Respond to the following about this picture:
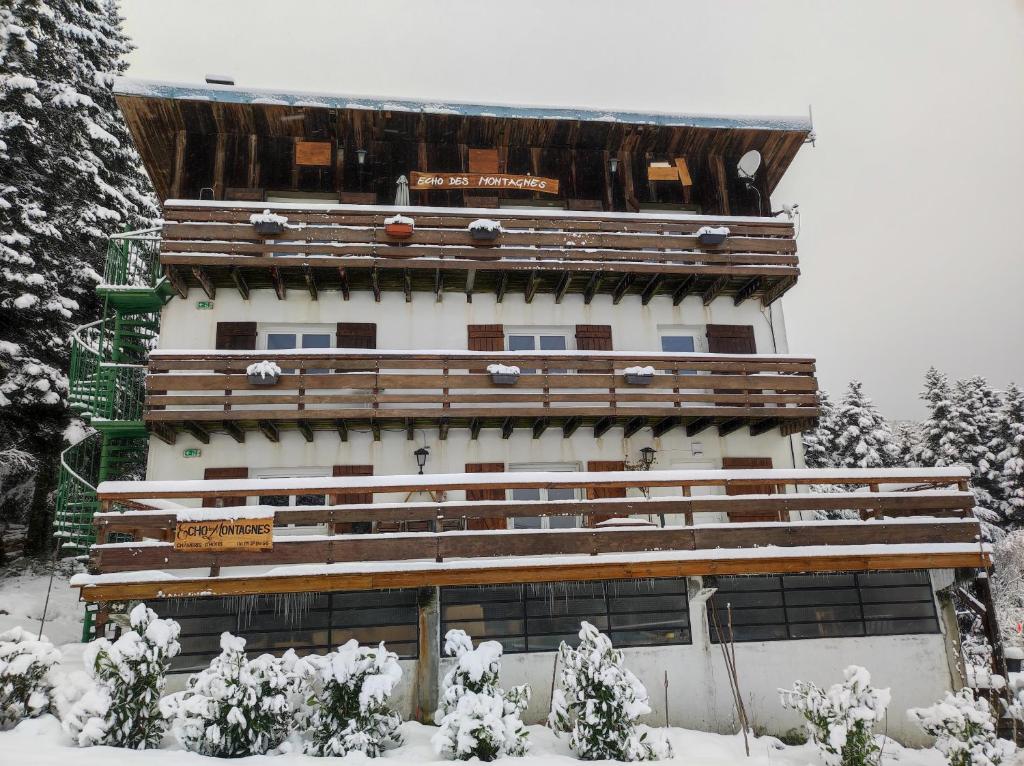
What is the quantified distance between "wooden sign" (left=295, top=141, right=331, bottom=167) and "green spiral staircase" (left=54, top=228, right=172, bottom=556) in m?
3.62

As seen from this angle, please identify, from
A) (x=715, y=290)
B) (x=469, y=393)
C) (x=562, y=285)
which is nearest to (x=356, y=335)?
(x=469, y=393)

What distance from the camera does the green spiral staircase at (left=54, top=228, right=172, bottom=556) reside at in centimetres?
1509

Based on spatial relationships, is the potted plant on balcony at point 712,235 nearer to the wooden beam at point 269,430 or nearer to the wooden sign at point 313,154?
the wooden sign at point 313,154

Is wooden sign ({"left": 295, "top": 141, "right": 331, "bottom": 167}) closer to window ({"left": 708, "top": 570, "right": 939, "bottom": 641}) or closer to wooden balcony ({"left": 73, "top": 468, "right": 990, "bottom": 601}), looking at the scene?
wooden balcony ({"left": 73, "top": 468, "right": 990, "bottom": 601})

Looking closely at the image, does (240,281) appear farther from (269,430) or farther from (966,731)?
(966,731)

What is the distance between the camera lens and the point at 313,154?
1705 centimetres

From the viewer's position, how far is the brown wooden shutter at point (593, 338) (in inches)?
655

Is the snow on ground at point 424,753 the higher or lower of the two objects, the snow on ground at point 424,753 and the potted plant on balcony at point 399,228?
the lower

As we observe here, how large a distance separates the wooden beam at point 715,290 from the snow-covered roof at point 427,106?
3.87m

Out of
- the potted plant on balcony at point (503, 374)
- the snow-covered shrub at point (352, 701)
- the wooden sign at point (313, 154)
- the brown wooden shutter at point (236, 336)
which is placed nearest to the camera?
the snow-covered shrub at point (352, 701)

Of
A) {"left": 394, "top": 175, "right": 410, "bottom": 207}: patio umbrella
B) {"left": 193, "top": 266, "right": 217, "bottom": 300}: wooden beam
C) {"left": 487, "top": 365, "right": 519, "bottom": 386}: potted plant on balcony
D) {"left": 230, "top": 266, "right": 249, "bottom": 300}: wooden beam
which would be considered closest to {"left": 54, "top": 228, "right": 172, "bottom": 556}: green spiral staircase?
{"left": 193, "top": 266, "right": 217, "bottom": 300}: wooden beam

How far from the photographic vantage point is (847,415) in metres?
36.0

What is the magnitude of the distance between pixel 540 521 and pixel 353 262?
21.8ft

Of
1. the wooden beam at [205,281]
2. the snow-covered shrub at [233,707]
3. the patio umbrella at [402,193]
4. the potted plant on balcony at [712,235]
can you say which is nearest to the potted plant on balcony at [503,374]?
the patio umbrella at [402,193]
